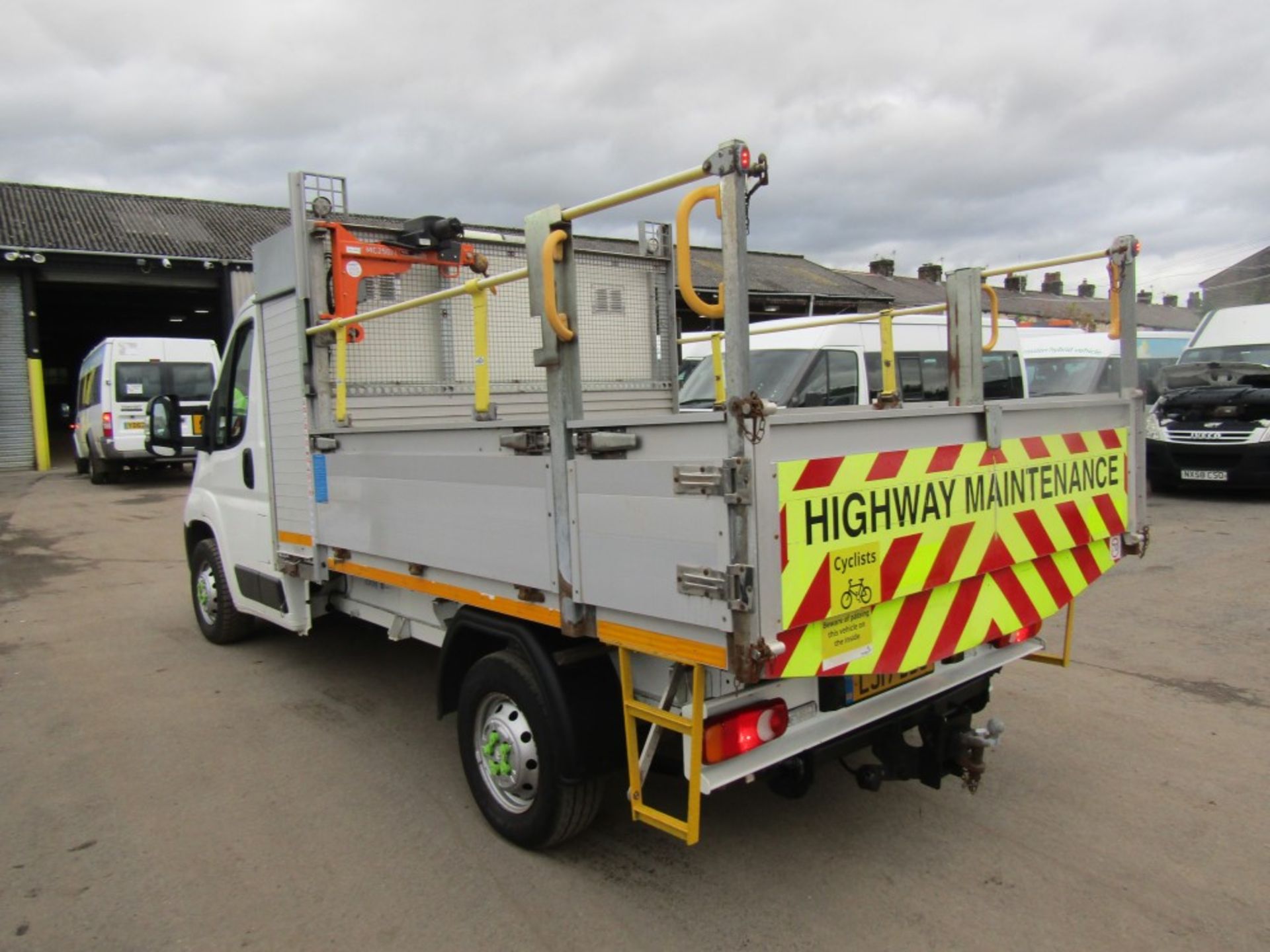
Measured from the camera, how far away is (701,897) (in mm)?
3121

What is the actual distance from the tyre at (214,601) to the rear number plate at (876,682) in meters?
4.46

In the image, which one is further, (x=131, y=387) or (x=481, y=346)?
(x=131, y=387)

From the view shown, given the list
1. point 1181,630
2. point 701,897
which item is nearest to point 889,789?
point 701,897

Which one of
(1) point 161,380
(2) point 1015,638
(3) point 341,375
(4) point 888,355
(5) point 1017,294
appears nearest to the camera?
(2) point 1015,638

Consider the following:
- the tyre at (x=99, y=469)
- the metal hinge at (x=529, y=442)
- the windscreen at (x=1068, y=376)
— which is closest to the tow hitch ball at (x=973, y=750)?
the metal hinge at (x=529, y=442)

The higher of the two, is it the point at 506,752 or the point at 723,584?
the point at 723,584

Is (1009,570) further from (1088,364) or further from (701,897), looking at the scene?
(1088,364)

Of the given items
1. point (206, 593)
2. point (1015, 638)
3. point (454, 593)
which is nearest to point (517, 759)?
point (454, 593)

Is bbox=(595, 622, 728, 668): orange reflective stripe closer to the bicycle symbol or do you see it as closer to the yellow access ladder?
the yellow access ladder

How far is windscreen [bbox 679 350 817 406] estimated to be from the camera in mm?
8664

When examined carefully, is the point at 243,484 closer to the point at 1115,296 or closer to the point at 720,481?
the point at 720,481

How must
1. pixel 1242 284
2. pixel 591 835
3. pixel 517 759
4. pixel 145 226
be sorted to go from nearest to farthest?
pixel 517 759 < pixel 591 835 < pixel 145 226 < pixel 1242 284

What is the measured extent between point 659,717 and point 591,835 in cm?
107

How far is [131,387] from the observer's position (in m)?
17.0
